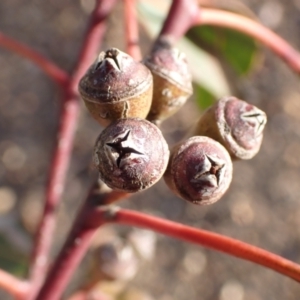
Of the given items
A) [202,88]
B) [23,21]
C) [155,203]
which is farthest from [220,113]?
[23,21]

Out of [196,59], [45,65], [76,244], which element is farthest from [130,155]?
[196,59]

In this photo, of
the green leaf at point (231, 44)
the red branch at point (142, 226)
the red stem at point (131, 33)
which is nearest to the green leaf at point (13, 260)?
the red branch at point (142, 226)

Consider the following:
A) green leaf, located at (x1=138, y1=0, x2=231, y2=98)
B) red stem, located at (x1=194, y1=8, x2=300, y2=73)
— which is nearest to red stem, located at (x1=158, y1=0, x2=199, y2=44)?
red stem, located at (x1=194, y1=8, x2=300, y2=73)

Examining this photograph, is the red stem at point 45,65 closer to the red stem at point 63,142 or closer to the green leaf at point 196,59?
the red stem at point 63,142

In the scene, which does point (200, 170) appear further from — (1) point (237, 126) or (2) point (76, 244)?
(2) point (76, 244)

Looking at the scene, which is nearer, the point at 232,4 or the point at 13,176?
the point at 232,4

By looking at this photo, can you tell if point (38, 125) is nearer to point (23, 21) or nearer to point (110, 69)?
point (23, 21)

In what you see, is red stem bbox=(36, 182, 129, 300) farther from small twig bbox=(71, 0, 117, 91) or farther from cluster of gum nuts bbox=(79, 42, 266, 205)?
small twig bbox=(71, 0, 117, 91)
